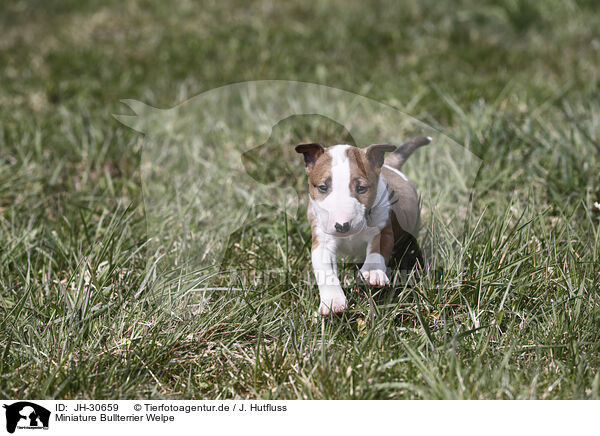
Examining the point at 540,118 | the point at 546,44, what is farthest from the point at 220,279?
the point at 546,44

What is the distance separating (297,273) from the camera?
8.50ft

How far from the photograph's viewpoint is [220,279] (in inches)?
103

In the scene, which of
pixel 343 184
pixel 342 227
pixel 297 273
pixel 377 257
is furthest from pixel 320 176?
pixel 297 273

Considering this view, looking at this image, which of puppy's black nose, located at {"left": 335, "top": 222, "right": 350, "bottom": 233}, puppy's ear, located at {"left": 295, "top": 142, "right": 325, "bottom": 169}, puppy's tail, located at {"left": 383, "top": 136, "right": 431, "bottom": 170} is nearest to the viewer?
puppy's black nose, located at {"left": 335, "top": 222, "right": 350, "bottom": 233}

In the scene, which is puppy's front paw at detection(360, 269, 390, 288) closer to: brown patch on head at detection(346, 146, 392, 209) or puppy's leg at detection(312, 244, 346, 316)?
puppy's leg at detection(312, 244, 346, 316)

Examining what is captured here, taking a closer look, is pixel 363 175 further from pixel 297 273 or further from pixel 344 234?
pixel 297 273

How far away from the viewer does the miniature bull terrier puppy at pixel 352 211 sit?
6.58 feet

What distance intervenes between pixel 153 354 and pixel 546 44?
5068 millimetres

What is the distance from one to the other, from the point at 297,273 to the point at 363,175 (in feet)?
2.36
